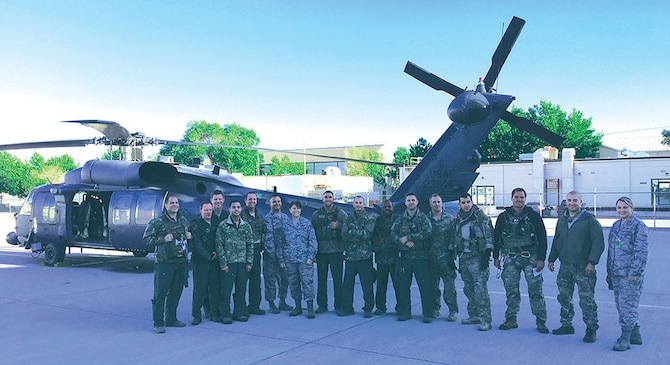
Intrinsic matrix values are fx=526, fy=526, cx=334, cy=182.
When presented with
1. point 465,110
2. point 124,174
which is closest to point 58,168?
point 124,174

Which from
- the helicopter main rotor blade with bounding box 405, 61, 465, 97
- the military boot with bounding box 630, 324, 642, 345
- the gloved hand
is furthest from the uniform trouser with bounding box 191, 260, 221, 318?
the helicopter main rotor blade with bounding box 405, 61, 465, 97

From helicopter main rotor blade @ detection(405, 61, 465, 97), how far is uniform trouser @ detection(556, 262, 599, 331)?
18.2ft

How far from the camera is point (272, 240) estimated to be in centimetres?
750

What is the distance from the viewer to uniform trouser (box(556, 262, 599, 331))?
19.0 feet

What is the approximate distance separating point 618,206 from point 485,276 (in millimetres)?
1711

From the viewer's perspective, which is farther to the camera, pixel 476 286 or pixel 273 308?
pixel 273 308

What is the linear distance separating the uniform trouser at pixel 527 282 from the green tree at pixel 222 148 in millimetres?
70746

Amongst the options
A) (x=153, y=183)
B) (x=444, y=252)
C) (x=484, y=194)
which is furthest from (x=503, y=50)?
(x=484, y=194)

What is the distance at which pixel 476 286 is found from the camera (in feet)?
21.4

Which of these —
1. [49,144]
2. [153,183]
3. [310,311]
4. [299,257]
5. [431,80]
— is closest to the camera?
[310,311]

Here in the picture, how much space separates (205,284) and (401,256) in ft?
8.62

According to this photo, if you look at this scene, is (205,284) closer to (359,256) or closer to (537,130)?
(359,256)

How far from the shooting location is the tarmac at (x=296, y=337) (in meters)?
5.36

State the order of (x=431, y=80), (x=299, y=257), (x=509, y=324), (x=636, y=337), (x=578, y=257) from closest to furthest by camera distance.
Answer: (x=636, y=337)
(x=578, y=257)
(x=509, y=324)
(x=299, y=257)
(x=431, y=80)
